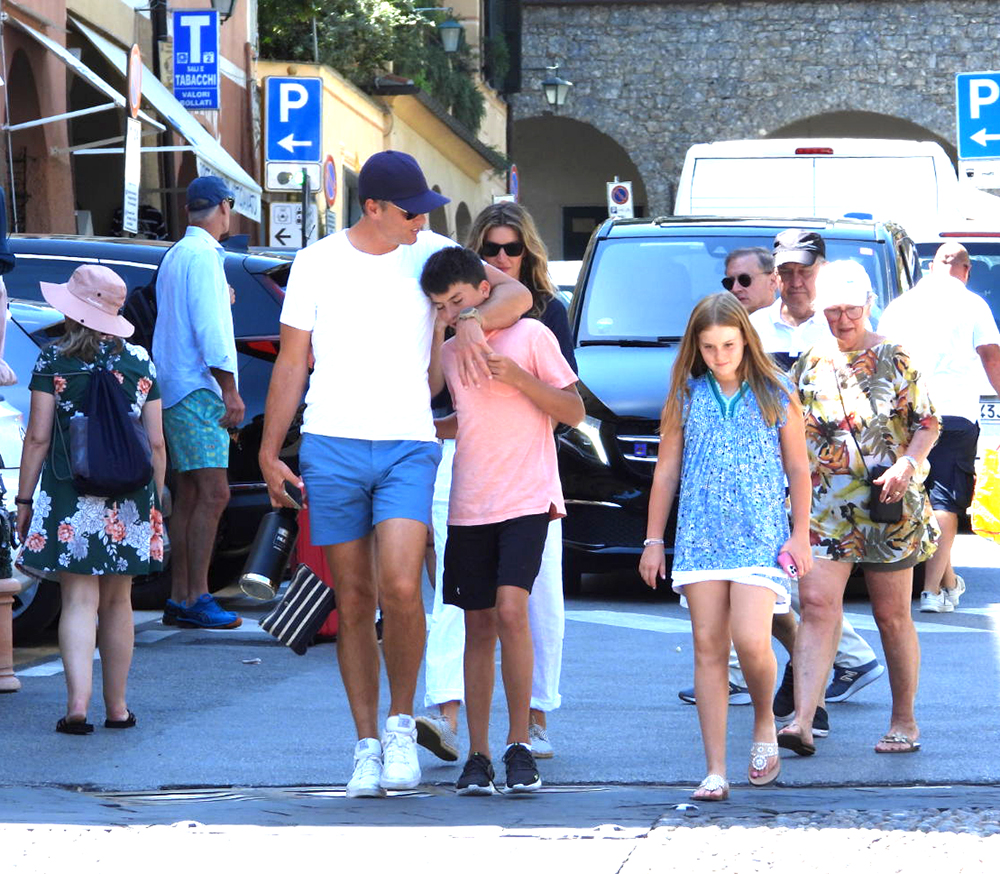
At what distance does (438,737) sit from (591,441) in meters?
4.90

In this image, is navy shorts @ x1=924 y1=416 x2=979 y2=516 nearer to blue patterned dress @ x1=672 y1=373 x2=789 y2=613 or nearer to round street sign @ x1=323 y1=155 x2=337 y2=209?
blue patterned dress @ x1=672 y1=373 x2=789 y2=613

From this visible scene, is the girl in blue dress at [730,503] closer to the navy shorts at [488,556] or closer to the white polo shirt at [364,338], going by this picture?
the navy shorts at [488,556]

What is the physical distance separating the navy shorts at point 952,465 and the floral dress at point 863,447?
13.7ft

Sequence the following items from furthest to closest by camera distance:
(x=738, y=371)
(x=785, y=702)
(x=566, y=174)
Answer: (x=566, y=174) < (x=785, y=702) < (x=738, y=371)

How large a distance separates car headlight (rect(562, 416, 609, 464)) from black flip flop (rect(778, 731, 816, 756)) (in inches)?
178

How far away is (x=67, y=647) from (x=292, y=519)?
972mm

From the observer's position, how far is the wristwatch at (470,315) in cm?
650

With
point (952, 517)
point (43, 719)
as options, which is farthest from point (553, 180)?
point (43, 719)

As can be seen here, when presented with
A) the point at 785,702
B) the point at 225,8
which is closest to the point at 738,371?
the point at 785,702

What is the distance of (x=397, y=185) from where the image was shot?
6.51 metres

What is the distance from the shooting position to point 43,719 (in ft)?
26.1

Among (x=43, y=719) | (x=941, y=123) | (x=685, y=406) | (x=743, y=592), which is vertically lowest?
(x=43, y=719)

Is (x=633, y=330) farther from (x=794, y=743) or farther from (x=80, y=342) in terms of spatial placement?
(x=794, y=743)

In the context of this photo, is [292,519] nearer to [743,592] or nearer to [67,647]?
[67,647]
